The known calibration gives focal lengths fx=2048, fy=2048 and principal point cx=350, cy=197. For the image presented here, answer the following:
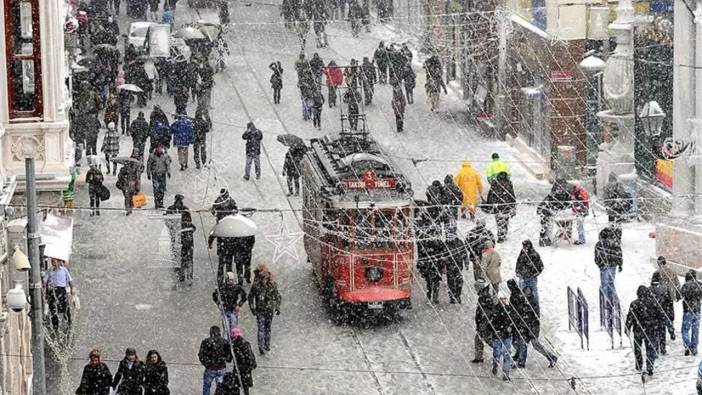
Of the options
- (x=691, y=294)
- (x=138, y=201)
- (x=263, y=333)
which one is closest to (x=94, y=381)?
(x=263, y=333)

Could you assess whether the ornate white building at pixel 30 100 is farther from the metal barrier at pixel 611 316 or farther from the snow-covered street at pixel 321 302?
the metal barrier at pixel 611 316

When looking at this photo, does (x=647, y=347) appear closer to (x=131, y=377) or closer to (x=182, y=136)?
(x=131, y=377)

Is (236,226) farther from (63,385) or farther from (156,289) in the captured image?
(63,385)

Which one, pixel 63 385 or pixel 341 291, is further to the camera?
pixel 341 291

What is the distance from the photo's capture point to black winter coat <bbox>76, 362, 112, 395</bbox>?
1088 inches

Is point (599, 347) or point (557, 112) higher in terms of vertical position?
point (557, 112)

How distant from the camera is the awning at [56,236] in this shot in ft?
99.3

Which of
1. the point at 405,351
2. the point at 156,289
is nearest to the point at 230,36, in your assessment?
the point at 156,289

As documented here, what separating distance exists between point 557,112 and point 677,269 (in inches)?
372

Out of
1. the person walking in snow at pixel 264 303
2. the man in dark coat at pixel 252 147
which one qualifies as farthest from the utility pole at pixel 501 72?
the person walking in snow at pixel 264 303

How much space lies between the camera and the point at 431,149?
45.7 metres

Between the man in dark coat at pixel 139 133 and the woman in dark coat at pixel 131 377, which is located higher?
the man in dark coat at pixel 139 133

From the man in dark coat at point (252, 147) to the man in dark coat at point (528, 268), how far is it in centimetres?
1021

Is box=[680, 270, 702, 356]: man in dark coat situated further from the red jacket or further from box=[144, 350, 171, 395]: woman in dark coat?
the red jacket
